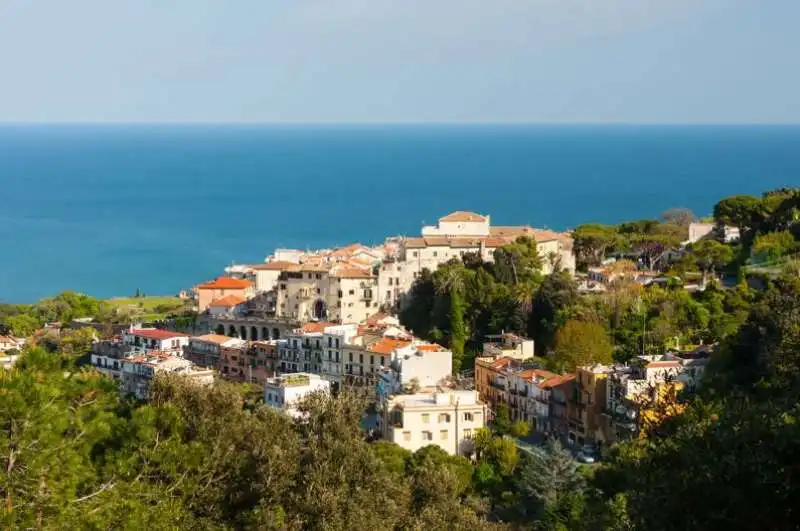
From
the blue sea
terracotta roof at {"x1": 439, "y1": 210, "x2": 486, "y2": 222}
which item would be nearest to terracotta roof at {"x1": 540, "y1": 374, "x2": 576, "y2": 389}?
terracotta roof at {"x1": 439, "y1": 210, "x2": 486, "y2": 222}

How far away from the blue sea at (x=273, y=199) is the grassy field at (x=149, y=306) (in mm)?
11425

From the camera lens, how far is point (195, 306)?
43.3 meters

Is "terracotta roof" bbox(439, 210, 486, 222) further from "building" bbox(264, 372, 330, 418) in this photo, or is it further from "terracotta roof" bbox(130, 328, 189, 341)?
"building" bbox(264, 372, 330, 418)

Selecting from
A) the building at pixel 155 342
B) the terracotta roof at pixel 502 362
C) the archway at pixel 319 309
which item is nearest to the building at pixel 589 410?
the terracotta roof at pixel 502 362

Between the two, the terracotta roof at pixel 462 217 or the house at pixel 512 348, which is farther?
the terracotta roof at pixel 462 217

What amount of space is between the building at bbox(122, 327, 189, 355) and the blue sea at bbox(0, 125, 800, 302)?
2669 centimetres

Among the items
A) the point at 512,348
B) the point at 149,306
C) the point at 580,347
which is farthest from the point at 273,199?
the point at 580,347

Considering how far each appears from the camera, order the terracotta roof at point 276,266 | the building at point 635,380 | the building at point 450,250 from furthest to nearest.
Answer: the terracotta roof at point 276,266
the building at point 450,250
the building at point 635,380

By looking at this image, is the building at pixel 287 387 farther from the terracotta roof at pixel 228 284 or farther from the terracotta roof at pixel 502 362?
the terracotta roof at pixel 228 284

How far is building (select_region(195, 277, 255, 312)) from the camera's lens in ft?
129

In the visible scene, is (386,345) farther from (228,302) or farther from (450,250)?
(228,302)

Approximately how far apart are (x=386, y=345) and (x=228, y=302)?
8.70 m

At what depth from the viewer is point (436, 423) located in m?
24.9

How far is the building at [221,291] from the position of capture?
39344 mm
